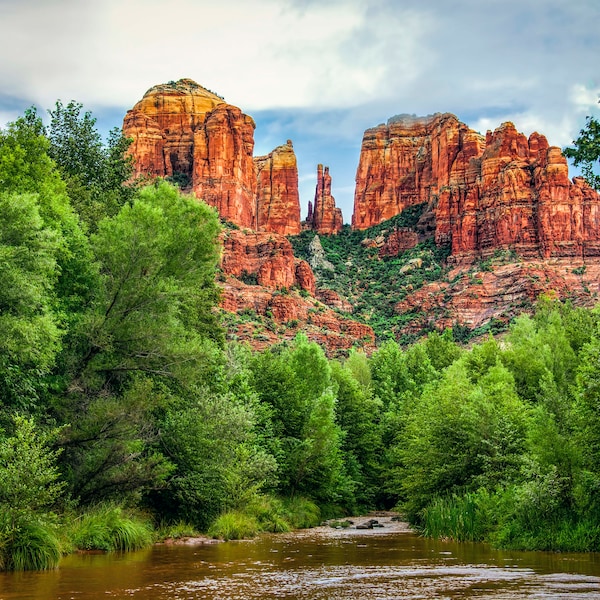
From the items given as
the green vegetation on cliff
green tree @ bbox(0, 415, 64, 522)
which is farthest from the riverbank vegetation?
the green vegetation on cliff

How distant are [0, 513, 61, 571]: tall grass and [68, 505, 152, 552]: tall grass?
3.36 meters

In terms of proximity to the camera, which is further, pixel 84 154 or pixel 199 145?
pixel 199 145

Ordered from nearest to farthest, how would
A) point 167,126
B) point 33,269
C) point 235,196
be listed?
point 33,269
point 235,196
point 167,126

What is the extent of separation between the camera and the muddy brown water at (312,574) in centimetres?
1723

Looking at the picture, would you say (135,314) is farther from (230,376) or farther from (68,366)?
(230,376)

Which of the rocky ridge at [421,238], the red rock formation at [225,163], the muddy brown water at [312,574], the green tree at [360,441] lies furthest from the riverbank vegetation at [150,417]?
the red rock formation at [225,163]

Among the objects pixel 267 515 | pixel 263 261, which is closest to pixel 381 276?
pixel 263 261

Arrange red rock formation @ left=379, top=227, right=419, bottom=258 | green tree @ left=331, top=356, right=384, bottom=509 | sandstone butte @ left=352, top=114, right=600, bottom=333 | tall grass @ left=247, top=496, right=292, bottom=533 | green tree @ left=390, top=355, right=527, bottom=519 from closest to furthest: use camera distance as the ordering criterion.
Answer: green tree @ left=390, top=355, right=527, bottom=519
tall grass @ left=247, top=496, right=292, bottom=533
green tree @ left=331, top=356, right=384, bottom=509
sandstone butte @ left=352, top=114, right=600, bottom=333
red rock formation @ left=379, top=227, right=419, bottom=258

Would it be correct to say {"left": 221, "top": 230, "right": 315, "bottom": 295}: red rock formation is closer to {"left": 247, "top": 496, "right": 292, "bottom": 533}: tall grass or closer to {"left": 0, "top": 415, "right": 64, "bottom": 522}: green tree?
{"left": 247, "top": 496, "right": 292, "bottom": 533}: tall grass

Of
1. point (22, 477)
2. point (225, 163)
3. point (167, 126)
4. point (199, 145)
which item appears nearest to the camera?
point (22, 477)

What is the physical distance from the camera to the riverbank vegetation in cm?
2353

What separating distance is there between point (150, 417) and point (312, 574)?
36.9 feet

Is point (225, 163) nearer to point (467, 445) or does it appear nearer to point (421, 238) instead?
point (421, 238)

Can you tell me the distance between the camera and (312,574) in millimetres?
21062
